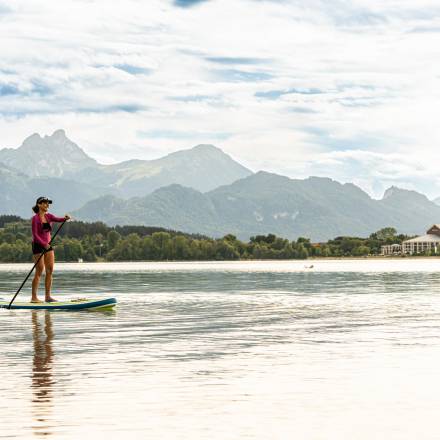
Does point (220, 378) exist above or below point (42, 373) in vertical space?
below

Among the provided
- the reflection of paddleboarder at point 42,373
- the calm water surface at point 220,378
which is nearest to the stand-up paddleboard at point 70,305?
the calm water surface at point 220,378

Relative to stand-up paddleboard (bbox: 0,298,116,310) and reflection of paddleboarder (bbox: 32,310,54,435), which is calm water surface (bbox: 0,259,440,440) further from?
stand-up paddleboard (bbox: 0,298,116,310)

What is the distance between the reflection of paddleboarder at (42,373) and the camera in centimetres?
1522

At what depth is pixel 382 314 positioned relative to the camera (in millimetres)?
39000

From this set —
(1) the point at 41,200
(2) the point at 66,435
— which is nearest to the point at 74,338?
(1) the point at 41,200

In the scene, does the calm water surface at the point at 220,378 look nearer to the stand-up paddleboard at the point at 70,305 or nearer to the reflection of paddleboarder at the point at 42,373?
the reflection of paddleboarder at the point at 42,373

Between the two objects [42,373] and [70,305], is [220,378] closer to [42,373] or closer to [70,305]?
[42,373]

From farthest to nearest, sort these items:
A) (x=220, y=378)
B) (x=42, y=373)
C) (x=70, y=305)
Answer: (x=70, y=305)
(x=42, y=373)
(x=220, y=378)

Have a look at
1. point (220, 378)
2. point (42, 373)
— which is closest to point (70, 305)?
point (42, 373)

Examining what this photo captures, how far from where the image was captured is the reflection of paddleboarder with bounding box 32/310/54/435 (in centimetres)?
1522

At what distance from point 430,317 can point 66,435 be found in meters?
26.0

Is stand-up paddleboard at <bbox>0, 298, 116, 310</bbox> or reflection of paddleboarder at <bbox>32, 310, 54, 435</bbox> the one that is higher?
stand-up paddleboard at <bbox>0, 298, 116, 310</bbox>

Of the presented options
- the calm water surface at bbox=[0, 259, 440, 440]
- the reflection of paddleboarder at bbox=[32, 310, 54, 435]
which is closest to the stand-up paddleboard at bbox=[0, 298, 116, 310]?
the calm water surface at bbox=[0, 259, 440, 440]

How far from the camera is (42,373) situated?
783 inches
